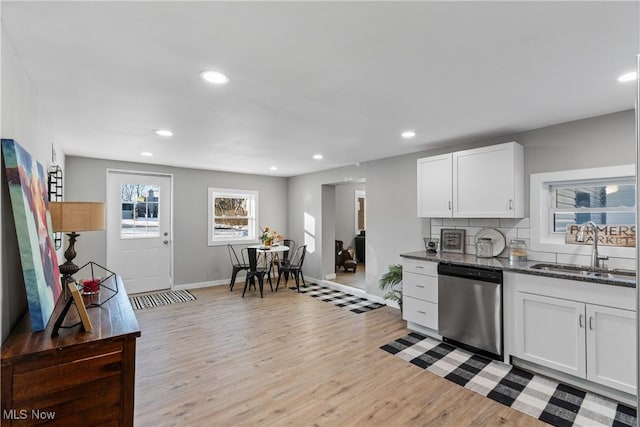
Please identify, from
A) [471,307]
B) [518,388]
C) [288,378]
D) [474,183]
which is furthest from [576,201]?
[288,378]

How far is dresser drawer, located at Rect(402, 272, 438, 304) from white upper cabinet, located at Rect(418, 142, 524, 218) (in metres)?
0.80

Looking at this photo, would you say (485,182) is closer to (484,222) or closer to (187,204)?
(484,222)

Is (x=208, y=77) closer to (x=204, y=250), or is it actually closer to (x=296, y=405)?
(x=296, y=405)

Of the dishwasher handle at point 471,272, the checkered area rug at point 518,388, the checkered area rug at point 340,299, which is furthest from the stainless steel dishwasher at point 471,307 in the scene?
the checkered area rug at point 340,299

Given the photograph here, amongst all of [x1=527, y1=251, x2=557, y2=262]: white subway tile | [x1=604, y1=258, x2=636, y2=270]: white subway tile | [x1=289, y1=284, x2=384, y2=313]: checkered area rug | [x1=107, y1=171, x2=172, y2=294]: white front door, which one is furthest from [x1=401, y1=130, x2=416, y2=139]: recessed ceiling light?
[x1=107, y1=171, x2=172, y2=294]: white front door

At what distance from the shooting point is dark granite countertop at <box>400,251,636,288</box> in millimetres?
2314

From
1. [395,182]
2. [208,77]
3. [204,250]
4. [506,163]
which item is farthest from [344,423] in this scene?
[204,250]

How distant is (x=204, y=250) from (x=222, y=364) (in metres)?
3.49

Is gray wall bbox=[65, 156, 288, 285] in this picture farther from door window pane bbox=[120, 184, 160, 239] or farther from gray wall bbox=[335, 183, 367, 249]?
gray wall bbox=[335, 183, 367, 249]

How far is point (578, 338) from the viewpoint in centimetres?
246

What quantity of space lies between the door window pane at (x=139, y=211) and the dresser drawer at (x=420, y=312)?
4.53 metres

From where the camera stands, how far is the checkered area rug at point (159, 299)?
4746 mm

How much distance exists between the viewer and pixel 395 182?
15.4 ft

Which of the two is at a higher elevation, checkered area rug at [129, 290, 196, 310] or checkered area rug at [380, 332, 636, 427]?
checkered area rug at [129, 290, 196, 310]
